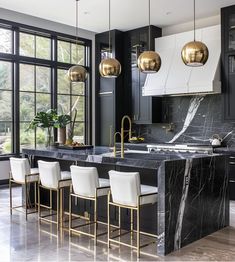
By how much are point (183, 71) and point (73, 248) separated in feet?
14.7

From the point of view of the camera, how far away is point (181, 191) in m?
3.78

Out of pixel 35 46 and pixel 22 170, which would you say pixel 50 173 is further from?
pixel 35 46

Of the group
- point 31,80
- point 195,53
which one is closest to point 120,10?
point 31,80

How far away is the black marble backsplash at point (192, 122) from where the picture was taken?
704 centimetres

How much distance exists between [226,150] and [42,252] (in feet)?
12.6

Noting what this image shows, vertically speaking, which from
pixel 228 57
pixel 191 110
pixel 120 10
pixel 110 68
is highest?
pixel 120 10

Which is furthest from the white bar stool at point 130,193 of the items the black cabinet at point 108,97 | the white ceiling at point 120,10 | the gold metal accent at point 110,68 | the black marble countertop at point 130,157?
the black cabinet at point 108,97

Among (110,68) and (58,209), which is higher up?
(110,68)

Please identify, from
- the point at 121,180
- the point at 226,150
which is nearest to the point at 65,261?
the point at 121,180

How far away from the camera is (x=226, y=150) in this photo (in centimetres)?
626

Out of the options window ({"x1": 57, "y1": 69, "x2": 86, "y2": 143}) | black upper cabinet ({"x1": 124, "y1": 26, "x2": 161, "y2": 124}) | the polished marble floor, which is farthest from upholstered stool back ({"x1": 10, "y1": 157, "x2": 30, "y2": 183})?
black upper cabinet ({"x1": 124, "y1": 26, "x2": 161, "y2": 124})

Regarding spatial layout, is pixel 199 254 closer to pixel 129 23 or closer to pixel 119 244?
pixel 119 244

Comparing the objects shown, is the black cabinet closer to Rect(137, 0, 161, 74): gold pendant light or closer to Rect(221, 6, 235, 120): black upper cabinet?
Rect(221, 6, 235, 120): black upper cabinet

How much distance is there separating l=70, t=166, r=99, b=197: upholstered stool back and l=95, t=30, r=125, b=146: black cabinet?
13.6 ft
